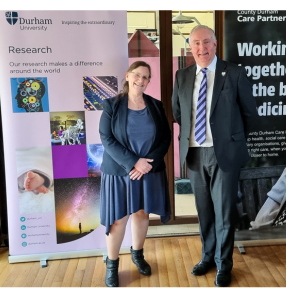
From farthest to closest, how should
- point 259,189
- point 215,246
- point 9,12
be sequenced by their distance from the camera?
point 259,189, point 215,246, point 9,12

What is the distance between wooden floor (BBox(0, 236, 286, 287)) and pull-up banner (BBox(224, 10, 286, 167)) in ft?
2.58

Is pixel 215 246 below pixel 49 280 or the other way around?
the other way around

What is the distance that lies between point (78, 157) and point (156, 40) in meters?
1.20

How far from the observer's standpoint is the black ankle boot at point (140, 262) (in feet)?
8.82

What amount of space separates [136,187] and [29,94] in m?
1.06

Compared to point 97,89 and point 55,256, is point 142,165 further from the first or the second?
point 55,256

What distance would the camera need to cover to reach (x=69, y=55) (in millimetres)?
2658

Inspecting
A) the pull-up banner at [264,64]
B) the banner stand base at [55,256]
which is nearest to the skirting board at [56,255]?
the banner stand base at [55,256]

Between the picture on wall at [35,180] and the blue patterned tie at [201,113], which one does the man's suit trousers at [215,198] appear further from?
the picture on wall at [35,180]

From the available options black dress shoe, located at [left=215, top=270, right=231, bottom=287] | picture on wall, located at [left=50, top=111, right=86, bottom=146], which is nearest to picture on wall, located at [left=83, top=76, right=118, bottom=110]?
picture on wall, located at [left=50, top=111, right=86, bottom=146]

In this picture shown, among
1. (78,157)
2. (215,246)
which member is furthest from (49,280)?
(215,246)

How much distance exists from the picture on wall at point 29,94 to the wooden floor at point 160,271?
1.24m
